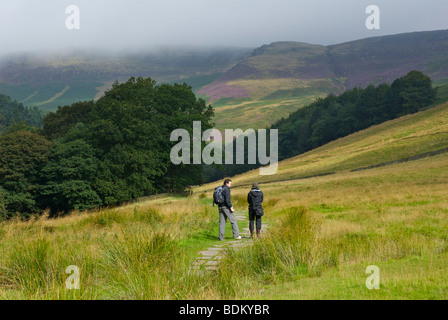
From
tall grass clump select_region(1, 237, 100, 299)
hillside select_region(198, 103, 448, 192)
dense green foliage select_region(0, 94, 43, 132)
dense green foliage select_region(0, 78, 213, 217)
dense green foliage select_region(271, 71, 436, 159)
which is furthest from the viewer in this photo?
dense green foliage select_region(0, 94, 43, 132)

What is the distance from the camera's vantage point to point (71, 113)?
61.1 meters

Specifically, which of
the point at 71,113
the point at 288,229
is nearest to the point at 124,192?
the point at 71,113

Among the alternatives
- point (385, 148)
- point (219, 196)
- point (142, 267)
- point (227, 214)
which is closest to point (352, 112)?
point (385, 148)

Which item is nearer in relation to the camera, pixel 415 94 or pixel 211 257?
pixel 211 257

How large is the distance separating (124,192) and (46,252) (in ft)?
→ 121

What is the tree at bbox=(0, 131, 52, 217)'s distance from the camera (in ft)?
136

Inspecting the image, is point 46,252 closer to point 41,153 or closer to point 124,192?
point 124,192

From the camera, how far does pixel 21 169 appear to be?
42.6 metres

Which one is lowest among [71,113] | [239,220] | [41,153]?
[239,220]

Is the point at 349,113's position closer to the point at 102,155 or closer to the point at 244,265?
the point at 102,155

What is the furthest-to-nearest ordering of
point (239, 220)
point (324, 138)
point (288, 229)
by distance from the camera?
1. point (324, 138)
2. point (239, 220)
3. point (288, 229)

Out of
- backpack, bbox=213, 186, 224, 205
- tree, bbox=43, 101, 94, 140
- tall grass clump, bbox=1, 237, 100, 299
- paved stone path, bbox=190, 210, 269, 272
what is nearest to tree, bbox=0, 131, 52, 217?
tree, bbox=43, 101, 94, 140

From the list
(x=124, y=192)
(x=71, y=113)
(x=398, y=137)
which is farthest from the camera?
(x=398, y=137)

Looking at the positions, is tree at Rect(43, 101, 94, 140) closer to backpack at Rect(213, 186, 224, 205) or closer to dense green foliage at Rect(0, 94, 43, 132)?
backpack at Rect(213, 186, 224, 205)
